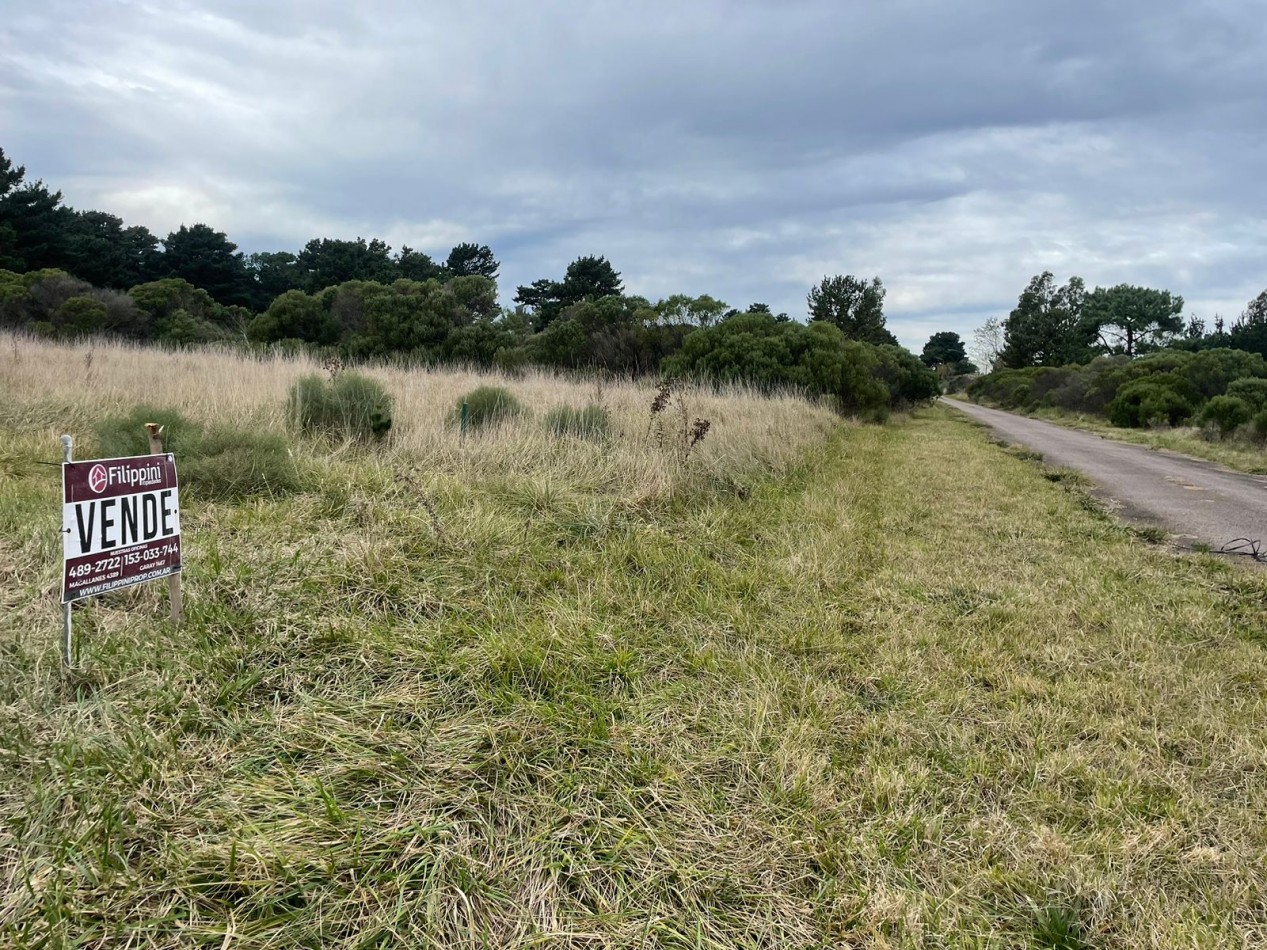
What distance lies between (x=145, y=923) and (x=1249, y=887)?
112 inches

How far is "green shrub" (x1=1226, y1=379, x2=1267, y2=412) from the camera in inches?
719

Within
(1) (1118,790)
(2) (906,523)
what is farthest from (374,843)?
(2) (906,523)

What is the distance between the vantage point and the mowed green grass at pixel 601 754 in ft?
5.51

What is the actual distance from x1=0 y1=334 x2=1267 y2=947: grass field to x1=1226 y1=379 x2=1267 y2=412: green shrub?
62.2 feet

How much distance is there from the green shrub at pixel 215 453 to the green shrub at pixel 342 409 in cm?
145

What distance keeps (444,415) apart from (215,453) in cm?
320

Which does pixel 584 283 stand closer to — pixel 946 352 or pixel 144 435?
pixel 144 435

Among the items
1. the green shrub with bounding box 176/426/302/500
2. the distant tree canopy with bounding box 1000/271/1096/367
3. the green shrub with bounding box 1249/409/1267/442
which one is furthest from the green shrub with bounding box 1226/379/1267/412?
the distant tree canopy with bounding box 1000/271/1096/367

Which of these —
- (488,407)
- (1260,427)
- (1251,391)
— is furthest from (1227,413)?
(488,407)

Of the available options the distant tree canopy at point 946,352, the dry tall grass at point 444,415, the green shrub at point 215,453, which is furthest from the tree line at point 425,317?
the distant tree canopy at point 946,352

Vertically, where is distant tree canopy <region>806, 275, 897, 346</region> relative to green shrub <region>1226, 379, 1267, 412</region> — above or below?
above

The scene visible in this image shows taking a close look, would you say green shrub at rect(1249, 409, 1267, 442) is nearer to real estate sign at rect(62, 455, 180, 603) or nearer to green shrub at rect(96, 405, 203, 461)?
green shrub at rect(96, 405, 203, 461)

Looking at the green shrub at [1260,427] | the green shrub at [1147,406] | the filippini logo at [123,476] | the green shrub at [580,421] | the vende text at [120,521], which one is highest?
the green shrub at [1147,406]

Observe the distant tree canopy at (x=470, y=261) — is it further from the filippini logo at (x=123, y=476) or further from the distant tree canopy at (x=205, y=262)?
the filippini logo at (x=123, y=476)
